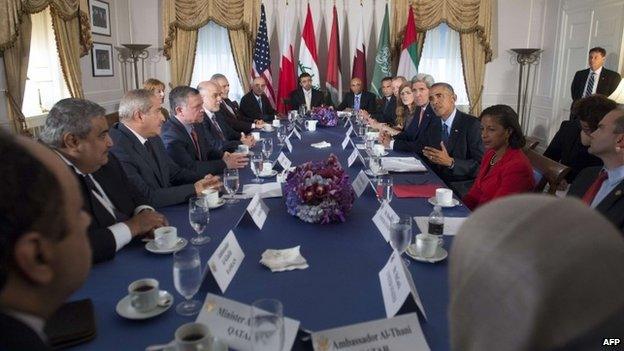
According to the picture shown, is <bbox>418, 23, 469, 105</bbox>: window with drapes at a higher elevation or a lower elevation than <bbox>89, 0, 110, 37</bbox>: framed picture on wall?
lower

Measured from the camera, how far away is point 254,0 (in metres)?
7.41

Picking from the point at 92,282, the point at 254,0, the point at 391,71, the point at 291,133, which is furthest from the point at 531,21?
the point at 92,282

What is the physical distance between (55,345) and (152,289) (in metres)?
0.25

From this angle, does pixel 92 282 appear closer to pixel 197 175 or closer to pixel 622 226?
pixel 197 175

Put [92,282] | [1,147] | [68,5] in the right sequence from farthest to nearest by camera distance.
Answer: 1. [68,5]
2. [92,282]
3. [1,147]

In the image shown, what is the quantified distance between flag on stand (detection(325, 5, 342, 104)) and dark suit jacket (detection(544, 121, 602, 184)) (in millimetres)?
3952

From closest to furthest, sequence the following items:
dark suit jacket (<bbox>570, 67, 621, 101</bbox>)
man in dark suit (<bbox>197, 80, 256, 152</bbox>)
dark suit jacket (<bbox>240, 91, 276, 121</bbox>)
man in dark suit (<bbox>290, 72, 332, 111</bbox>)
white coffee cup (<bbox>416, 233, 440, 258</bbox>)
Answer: white coffee cup (<bbox>416, 233, 440, 258</bbox>) → man in dark suit (<bbox>197, 80, 256, 152</bbox>) → dark suit jacket (<bbox>570, 67, 621, 101</bbox>) → dark suit jacket (<bbox>240, 91, 276, 121</bbox>) → man in dark suit (<bbox>290, 72, 332, 111</bbox>)

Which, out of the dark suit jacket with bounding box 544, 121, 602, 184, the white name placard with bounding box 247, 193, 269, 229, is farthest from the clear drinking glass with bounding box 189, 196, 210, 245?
the dark suit jacket with bounding box 544, 121, 602, 184

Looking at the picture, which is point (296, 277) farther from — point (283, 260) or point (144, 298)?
point (144, 298)

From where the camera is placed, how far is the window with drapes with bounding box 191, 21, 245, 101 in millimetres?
7688

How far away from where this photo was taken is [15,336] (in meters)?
0.64

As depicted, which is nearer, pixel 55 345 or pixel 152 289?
pixel 55 345

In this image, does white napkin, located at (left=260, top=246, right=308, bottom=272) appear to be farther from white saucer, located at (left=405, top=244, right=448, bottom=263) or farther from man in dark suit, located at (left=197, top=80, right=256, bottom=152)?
man in dark suit, located at (left=197, top=80, right=256, bottom=152)

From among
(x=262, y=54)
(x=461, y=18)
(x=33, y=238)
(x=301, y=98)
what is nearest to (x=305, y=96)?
(x=301, y=98)
